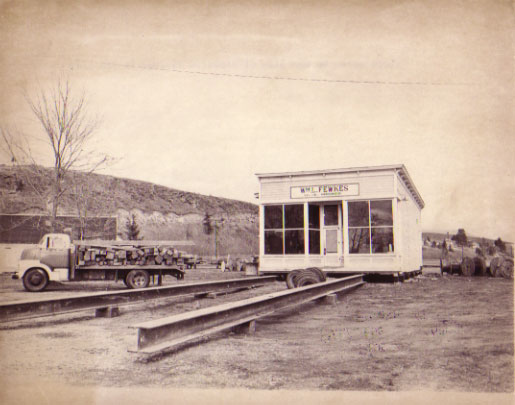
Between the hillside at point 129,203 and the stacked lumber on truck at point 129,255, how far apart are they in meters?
1.35

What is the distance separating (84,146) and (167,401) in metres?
3.63

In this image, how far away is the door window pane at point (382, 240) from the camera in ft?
40.5

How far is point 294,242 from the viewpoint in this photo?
13.9 meters

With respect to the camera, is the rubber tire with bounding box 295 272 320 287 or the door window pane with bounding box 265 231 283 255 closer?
the rubber tire with bounding box 295 272 320 287

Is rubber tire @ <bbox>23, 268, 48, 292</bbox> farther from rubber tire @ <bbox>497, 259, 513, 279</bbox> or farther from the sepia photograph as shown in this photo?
rubber tire @ <bbox>497, 259, 513, 279</bbox>

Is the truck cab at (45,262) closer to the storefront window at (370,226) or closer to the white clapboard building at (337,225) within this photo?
the white clapboard building at (337,225)

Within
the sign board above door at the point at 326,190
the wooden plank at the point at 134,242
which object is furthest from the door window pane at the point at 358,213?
the wooden plank at the point at 134,242

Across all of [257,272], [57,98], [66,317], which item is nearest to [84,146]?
[57,98]

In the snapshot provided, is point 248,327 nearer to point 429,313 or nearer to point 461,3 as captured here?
point 429,313

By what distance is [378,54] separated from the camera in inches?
229

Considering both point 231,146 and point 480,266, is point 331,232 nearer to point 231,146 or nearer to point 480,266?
point 480,266

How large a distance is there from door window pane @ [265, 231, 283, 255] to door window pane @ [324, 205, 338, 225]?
5.34 ft

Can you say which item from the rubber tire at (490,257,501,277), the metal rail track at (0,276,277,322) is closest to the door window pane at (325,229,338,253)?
the metal rail track at (0,276,277,322)

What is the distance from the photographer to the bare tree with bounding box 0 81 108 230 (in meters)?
5.95
